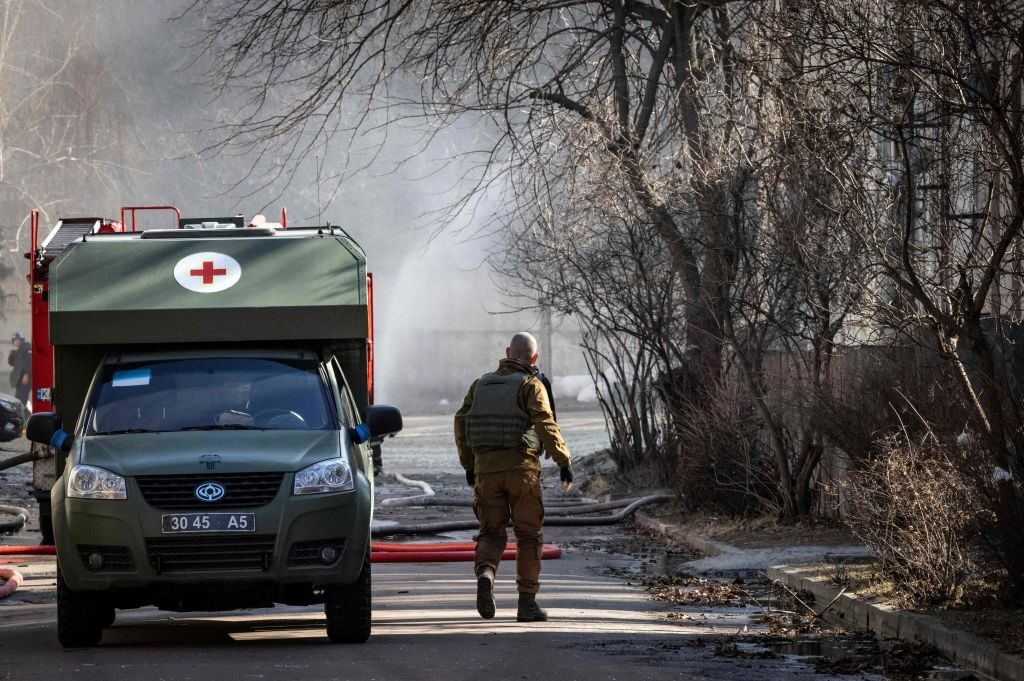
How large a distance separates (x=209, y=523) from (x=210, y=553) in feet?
0.59

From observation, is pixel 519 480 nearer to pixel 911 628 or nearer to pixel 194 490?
pixel 194 490

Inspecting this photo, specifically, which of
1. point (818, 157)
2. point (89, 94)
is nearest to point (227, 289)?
point (818, 157)

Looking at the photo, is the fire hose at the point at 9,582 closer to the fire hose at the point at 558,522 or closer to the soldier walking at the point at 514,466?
the soldier walking at the point at 514,466

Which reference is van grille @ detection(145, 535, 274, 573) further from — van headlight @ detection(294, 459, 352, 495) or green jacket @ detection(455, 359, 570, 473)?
green jacket @ detection(455, 359, 570, 473)

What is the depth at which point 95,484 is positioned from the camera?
9.20 m

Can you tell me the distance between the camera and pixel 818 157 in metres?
11.2

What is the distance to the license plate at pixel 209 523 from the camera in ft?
30.0

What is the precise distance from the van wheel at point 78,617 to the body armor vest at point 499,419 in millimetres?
2651

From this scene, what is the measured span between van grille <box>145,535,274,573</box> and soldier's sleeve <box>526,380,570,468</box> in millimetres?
2097

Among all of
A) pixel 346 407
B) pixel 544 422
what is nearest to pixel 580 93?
pixel 544 422

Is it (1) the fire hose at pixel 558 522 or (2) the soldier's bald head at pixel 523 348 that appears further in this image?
(1) the fire hose at pixel 558 522

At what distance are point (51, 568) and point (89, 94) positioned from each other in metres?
54.7

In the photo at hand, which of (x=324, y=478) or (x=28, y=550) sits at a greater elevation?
(x=324, y=478)

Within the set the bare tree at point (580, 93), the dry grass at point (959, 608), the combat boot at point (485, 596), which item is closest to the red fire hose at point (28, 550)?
the bare tree at point (580, 93)
